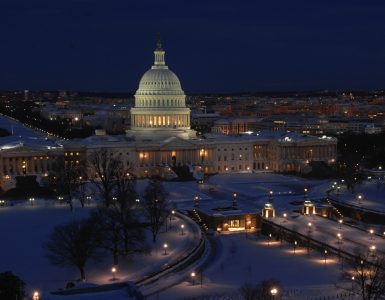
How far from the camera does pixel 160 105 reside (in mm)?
86000

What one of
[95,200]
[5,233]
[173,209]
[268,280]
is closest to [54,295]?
[268,280]

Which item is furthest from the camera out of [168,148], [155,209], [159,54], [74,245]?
[159,54]

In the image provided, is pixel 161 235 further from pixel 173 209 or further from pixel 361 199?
pixel 361 199

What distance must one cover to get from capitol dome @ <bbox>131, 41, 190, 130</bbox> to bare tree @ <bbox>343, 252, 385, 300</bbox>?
1968 inches

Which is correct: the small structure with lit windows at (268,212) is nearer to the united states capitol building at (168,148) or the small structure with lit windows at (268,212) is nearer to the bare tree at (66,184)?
the bare tree at (66,184)

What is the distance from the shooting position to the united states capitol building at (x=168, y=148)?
70.8m

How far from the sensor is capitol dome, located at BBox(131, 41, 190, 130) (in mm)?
85062

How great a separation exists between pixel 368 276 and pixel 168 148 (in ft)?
150

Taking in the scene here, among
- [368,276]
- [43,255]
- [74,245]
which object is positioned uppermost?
[74,245]

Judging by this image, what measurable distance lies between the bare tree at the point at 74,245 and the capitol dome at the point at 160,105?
161 feet

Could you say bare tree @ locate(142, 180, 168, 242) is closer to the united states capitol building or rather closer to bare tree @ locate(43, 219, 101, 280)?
bare tree @ locate(43, 219, 101, 280)

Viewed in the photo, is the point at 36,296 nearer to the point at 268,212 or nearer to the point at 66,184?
the point at 268,212

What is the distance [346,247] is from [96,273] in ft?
46.7

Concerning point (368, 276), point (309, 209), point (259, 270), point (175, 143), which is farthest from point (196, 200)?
point (368, 276)
